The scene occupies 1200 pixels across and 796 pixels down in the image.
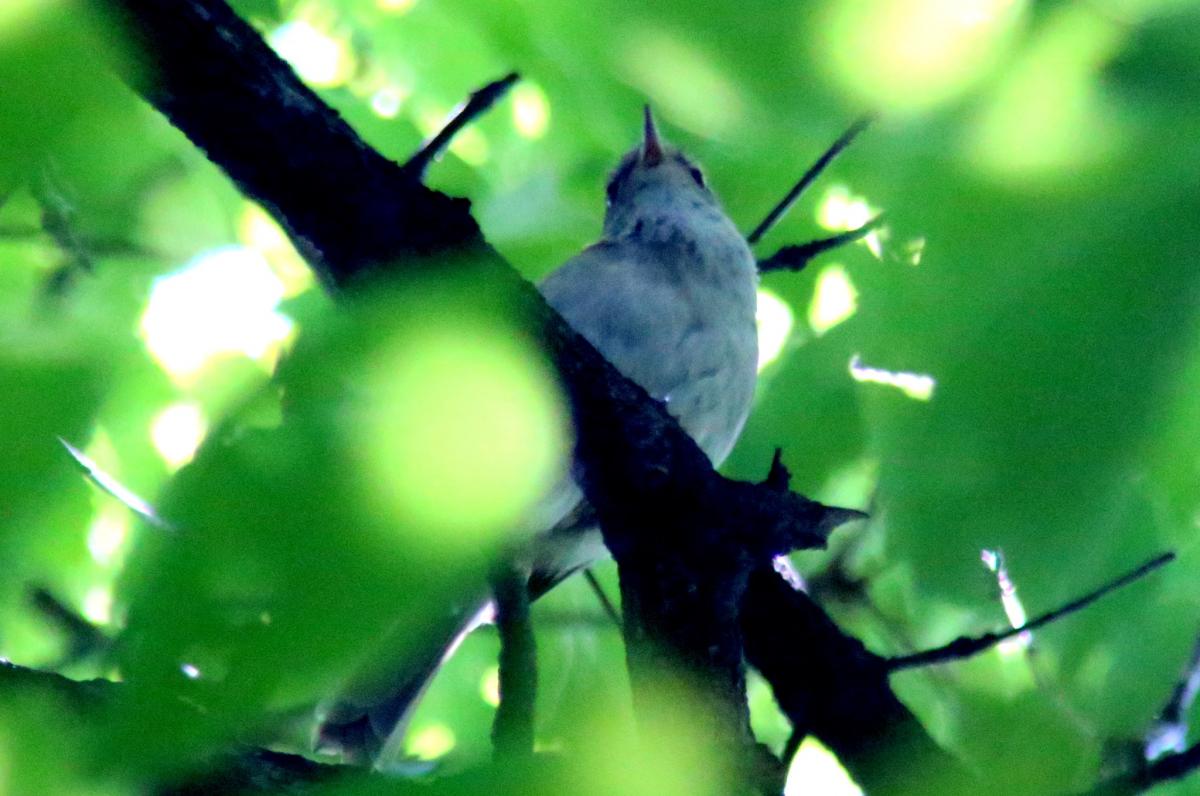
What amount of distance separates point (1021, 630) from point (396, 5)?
3.04 m

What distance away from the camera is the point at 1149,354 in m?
1.22

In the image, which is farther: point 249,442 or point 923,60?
point 923,60

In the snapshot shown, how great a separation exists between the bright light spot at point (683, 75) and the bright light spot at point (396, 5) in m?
2.97

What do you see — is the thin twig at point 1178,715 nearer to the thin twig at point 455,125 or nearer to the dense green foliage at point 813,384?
the dense green foliage at point 813,384

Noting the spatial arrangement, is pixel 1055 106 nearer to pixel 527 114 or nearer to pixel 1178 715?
pixel 1178 715

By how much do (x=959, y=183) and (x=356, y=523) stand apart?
2.43 feet

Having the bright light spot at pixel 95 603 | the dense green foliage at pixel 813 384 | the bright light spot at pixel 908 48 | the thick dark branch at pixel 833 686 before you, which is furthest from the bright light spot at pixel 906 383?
the bright light spot at pixel 95 603

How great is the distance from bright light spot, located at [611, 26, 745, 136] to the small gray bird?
8.18 ft

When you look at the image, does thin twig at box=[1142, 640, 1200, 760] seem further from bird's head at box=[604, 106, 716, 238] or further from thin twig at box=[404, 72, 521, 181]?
bird's head at box=[604, 106, 716, 238]

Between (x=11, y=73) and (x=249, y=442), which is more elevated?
(x=11, y=73)

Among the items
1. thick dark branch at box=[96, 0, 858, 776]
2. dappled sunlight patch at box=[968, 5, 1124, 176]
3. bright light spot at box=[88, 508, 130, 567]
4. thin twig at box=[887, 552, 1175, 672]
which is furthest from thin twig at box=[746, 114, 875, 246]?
bright light spot at box=[88, 508, 130, 567]

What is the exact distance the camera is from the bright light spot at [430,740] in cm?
483

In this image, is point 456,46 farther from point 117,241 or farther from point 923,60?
point 923,60

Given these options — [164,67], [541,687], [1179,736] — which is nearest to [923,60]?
[164,67]
